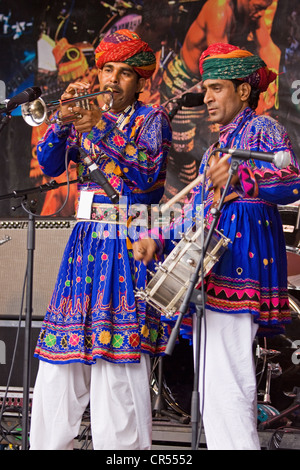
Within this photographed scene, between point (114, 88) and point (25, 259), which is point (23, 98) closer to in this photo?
point (114, 88)

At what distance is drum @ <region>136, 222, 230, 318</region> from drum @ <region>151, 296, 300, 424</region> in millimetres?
1893

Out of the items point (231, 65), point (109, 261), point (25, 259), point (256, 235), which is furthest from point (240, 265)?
A: point (25, 259)

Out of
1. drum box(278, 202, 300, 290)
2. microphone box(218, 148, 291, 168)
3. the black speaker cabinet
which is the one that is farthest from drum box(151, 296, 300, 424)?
microphone box(218, 148, 291, 168)

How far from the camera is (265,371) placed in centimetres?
504

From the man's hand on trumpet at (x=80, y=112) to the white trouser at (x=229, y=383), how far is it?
94 centimetres

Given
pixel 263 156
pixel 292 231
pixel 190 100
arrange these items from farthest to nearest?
pixel 292 231
pixel 190 100
pixel 263 156

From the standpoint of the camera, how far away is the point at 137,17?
5719 millimetres

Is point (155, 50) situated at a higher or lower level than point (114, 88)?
higher

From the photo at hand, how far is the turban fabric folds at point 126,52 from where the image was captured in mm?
3436

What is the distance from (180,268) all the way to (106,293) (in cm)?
40

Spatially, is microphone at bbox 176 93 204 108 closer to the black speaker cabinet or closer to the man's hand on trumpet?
the man's hand on trumpet
